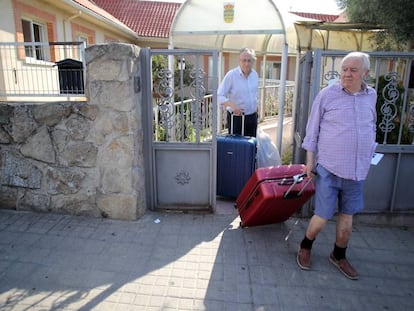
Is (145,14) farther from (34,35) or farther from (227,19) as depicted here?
(227,19)

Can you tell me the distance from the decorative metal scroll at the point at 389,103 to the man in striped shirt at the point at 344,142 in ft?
2.97

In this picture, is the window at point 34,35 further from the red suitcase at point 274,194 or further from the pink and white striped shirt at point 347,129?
the pink and white striped shirt at point 347,129

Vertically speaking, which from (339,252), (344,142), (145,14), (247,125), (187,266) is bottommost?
(187,266)

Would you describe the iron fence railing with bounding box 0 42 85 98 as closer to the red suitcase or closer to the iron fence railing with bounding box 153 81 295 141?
the iron fence railing with bounding box 153 81 295 141

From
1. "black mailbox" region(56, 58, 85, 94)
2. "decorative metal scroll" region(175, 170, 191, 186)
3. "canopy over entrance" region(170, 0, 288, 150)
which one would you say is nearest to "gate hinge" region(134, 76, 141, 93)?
"decorative metal scroll" region(175, 170, 191, 186)

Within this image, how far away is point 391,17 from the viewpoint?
4.62 metres

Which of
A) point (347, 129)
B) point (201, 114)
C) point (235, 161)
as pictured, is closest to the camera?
Result: point (347, 129)

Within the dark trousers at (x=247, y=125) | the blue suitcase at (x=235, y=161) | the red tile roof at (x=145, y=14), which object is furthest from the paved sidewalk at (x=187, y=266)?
the red tile roof at (x=145, y=14)

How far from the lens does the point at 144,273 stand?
2.61 meters

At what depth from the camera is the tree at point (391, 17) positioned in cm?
447

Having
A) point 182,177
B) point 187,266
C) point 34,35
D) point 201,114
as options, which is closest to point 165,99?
point 201,114

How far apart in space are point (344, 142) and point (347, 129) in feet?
0.31

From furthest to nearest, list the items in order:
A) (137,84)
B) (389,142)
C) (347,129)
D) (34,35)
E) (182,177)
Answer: (34,35) → (182,177) → (389,142) → (137,84) → (347,129)

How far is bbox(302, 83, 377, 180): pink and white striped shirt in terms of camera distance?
240 centimetres
